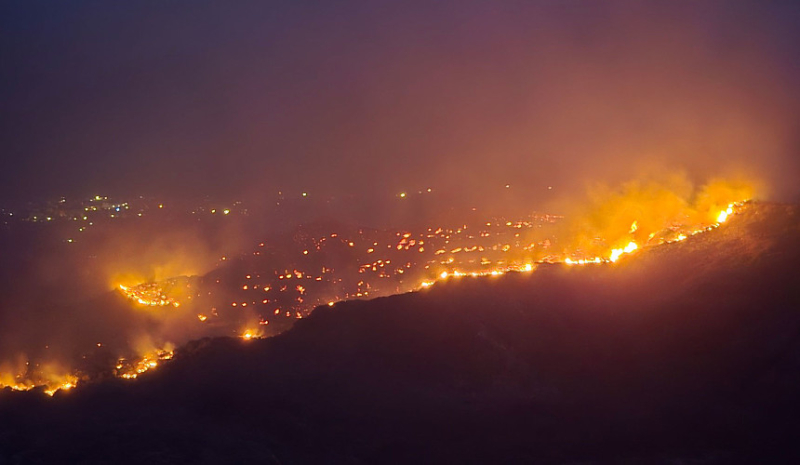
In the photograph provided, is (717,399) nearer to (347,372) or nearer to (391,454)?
(391,454)

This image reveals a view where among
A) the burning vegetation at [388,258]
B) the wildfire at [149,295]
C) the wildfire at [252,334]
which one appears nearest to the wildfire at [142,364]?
the burning vegetation at [388,258]

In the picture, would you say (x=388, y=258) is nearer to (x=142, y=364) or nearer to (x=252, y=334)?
(x=252, y=334)

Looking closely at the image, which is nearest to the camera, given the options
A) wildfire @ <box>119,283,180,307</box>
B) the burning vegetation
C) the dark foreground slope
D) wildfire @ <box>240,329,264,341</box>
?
the dark foreground slope

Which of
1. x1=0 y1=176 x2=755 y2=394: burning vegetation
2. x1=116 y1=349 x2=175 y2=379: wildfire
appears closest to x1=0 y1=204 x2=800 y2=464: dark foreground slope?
x1=116 y1=349 x2=175 y2=379: wildfire

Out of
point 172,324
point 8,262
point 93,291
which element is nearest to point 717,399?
point 172,324

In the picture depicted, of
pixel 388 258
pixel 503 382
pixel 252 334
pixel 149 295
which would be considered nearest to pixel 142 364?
pixel 252 334

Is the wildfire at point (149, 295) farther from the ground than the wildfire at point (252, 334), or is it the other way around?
the wildfire at point (149, 295)

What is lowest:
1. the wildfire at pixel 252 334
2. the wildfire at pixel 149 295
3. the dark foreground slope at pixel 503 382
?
the dark foreground slope at pixel 503 382

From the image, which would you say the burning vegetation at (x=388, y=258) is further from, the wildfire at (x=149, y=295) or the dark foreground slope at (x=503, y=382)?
the dark foreground slope at (x=503, y=382)

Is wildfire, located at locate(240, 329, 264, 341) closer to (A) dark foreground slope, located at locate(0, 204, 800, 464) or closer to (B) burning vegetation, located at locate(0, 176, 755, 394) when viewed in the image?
(B) burning vegetation, located at locate(0, 176, 755, 394)
